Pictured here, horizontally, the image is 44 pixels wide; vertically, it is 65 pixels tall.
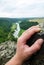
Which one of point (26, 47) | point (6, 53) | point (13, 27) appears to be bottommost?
point (13, 27)

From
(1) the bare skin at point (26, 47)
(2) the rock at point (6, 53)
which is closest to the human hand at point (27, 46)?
(1) the bare skin at point (26, 47)

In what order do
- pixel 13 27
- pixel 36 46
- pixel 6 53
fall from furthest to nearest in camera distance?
pixel 13 27, pixel 6 53, pixel 36 46

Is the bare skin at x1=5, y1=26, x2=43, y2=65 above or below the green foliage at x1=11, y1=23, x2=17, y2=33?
above

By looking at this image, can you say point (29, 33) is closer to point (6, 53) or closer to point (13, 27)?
point (6, 53)

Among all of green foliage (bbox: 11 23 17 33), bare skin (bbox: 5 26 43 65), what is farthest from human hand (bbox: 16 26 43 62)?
green foliage (bbox: 11 23 17 33)

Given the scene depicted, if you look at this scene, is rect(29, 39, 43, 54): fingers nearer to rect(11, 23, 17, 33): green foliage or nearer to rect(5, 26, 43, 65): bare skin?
rect(5, 26, 43, 65): bare skin

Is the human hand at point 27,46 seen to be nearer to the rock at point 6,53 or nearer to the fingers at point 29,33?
the fingers at point 29,33

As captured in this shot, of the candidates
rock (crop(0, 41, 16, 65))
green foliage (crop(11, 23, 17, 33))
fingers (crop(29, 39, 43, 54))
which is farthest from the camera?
green foliage (crop(11, 23, 17, 33))

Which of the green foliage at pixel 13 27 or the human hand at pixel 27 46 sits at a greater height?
the human hand at pixel 27 46

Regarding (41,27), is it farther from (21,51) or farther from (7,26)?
(7,26)

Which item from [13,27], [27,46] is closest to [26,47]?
[27,46]

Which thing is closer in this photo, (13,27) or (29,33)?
(29,33)
